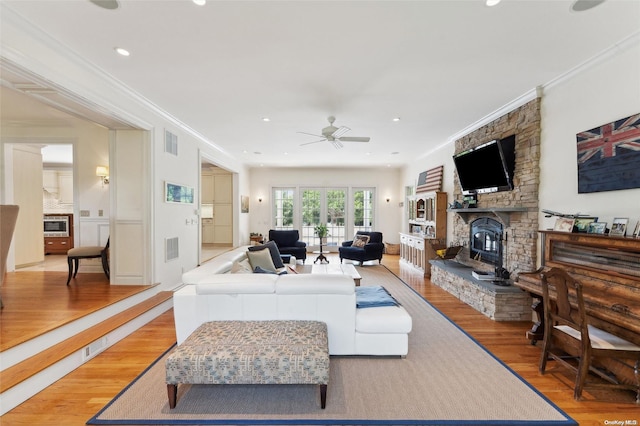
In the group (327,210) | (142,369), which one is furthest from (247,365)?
(327,210)

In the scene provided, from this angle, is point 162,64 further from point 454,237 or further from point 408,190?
point 408,190

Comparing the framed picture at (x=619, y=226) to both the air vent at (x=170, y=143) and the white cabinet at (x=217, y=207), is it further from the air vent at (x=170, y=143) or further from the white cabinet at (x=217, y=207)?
the white cabinet at (x=217, y=207)

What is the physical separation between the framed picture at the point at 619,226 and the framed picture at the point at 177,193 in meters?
5.61

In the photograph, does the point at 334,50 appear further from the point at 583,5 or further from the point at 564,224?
the point at 564,224

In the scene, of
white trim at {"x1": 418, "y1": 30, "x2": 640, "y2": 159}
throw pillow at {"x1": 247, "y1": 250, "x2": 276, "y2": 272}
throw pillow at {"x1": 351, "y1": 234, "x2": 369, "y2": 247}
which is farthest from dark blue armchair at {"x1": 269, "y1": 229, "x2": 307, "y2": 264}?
white trim at {"x1": 418, "y1": 30, "x2": 640, "y2": 159}

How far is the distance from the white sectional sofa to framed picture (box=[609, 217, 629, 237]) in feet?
6.72

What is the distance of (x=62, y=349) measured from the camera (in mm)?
2568

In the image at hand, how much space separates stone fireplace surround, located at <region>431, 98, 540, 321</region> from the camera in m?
3.65

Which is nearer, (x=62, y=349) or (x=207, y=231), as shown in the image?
(x=62, y=349)

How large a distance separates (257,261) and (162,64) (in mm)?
2759

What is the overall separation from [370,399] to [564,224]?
2779 millimetres

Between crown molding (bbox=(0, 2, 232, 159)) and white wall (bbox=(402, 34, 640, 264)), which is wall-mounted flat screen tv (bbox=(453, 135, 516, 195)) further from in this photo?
crown molding (bbox=(0, 2, 232, 159))

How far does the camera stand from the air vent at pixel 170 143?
15.0 feet

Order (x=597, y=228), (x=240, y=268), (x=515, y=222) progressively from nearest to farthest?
(x=597, y=228) → (x=240, y=268) → (x=515, y=222)
